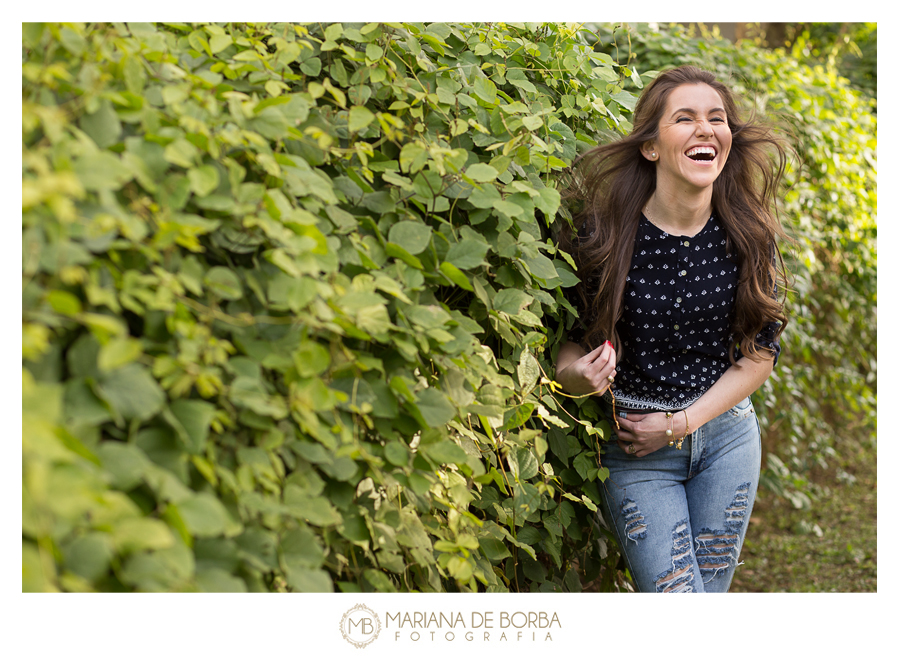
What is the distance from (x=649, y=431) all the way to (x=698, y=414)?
0.14 m

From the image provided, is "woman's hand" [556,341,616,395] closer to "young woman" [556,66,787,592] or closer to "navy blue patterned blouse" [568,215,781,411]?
"young woman" [556,66,787,592]

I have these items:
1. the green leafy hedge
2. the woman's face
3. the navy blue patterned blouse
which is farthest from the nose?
the green leafy hedge

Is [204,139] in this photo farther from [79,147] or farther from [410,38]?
[410,38]

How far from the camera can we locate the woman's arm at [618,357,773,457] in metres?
1.70

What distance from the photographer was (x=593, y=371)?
1.59 meters

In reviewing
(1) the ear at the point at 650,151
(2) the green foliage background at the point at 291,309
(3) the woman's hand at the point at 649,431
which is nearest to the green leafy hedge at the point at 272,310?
(2) the green foliage background at the point at 291,309
